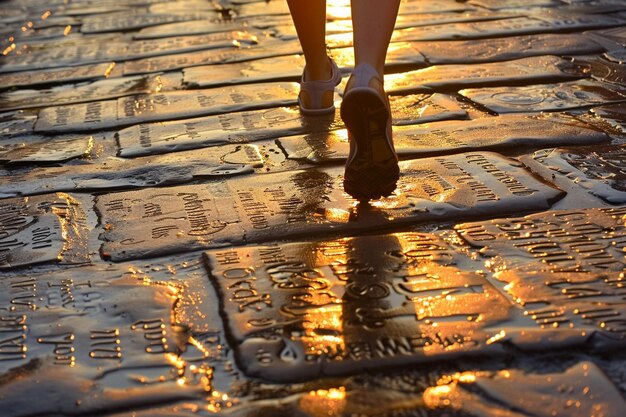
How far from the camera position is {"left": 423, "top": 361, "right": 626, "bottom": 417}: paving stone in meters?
1.67

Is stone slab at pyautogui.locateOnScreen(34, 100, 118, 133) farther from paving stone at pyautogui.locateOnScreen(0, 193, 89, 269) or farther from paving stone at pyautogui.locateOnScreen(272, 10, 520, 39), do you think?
paving stone at pyautogui.locateOnScreen(272, 10, 520, 39)

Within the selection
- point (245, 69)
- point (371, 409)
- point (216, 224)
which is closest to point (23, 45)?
point (245, 69)

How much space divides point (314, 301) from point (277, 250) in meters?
0.34

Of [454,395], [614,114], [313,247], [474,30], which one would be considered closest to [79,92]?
[474,30]

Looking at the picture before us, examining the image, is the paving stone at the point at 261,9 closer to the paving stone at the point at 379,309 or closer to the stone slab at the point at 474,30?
the stone slab at the point at 474,30

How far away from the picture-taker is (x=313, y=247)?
96.1 inches

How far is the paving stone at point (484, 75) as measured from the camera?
4145mm

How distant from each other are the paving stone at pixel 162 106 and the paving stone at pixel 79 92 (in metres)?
0.13

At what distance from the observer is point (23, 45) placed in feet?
20.1

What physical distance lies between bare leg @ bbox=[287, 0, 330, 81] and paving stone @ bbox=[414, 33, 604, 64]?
3.50ft

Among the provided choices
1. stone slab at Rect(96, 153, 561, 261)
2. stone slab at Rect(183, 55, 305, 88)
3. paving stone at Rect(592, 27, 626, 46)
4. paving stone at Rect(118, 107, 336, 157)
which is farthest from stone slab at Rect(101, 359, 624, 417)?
paving stone at Rect(592, 27, 626, 46)

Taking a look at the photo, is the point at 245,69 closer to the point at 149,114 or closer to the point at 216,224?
the point at 149,114

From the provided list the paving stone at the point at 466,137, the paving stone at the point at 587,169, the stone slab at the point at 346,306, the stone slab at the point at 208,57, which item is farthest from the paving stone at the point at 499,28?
the stone slab at the point at 346,306

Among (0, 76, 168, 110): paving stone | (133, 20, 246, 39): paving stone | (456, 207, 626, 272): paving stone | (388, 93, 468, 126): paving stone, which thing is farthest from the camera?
(133, 20, 246, 39): paving stone
